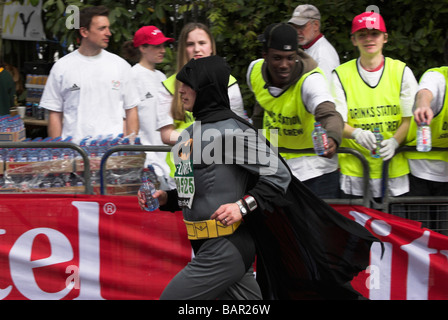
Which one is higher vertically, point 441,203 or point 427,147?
point 427,147

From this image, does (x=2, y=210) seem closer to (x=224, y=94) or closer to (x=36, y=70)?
(x=224, y=94)

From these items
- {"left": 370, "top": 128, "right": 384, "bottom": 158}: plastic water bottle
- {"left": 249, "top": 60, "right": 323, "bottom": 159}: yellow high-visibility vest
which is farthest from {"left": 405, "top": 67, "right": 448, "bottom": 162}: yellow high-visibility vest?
{"left": 249, "top": 60, "right": 323, "bottom": 159}: yellow high-visibility vest

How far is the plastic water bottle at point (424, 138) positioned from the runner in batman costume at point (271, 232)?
0.89 meters

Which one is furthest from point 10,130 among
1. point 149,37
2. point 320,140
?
point 320,140

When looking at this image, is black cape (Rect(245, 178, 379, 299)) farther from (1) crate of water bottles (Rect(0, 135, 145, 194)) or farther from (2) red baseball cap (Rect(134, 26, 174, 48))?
(2) red baseball cap (Rect(134, 26, 174, 48))

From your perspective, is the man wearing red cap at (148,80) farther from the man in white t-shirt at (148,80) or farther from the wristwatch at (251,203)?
the wristwatch at (251,203)

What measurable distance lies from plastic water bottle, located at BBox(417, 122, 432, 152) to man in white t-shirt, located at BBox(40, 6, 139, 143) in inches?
110

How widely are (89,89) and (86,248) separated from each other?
1.56m

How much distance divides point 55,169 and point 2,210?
1.67 ft

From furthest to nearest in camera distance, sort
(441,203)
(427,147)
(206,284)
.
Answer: (441,203) → (427,147) → (206,284)

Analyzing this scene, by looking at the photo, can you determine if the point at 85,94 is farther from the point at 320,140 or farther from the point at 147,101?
the point at 320,140

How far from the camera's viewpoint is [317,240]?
4.64 metres
